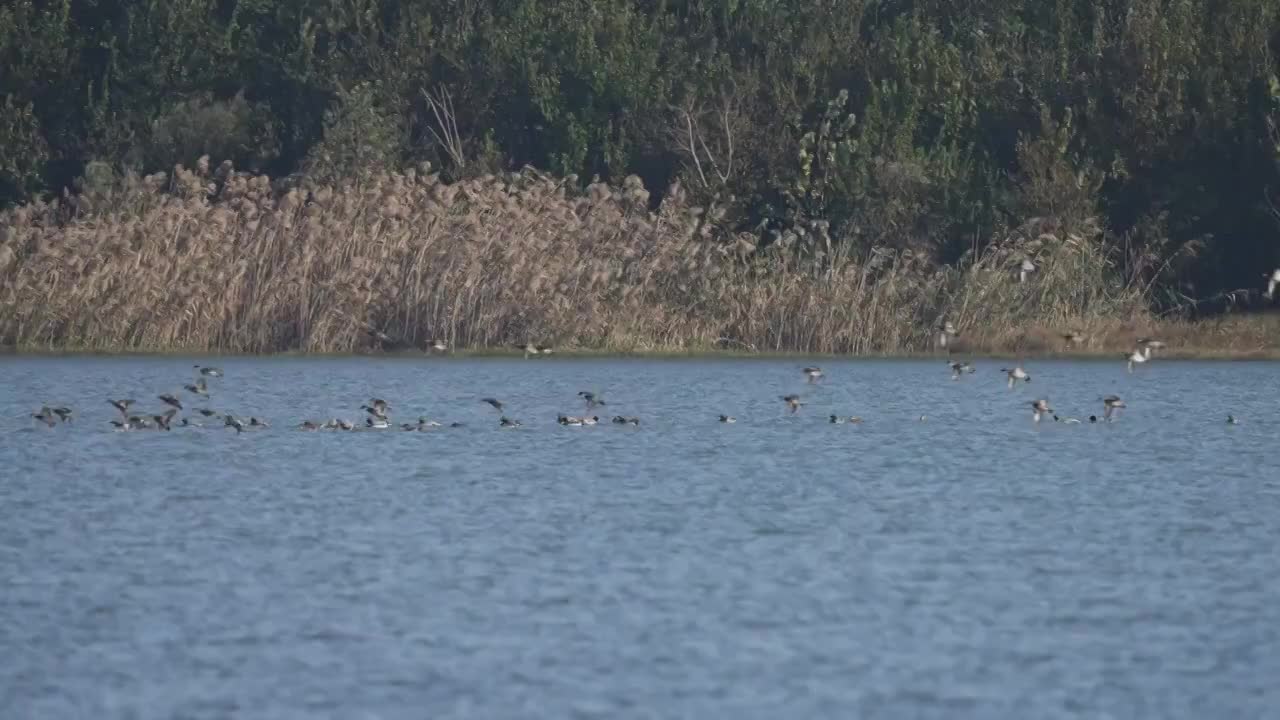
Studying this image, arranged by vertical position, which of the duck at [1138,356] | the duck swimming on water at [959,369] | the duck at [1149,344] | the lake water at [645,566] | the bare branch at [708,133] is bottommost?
the lake water at [645,566]

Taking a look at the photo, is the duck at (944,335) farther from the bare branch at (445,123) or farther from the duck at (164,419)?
the bare branch at (445,123)

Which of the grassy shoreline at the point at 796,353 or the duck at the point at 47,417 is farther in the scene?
the grassy shoreline at the point at 796,353

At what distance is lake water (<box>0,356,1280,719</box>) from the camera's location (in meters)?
13.7

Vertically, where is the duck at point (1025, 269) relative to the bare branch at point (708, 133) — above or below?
below

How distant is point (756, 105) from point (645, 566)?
118 ft

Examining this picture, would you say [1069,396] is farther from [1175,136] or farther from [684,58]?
[684,58]

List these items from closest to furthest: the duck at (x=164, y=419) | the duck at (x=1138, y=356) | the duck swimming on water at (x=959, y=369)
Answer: the duck at (x=164, y=419), the duck swimming on water at (x=959, y=369), the duck at (x=1138, y=356)

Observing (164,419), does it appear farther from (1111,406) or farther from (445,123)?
(445,123)

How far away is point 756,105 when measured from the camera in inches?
2101

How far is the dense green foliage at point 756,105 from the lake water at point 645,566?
14758 mm

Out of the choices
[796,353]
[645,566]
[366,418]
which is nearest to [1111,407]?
[366,418]

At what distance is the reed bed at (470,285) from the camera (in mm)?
41156

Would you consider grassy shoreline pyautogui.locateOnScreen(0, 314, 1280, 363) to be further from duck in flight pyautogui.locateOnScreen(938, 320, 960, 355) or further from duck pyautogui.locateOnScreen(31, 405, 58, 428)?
duck pyautogui.locateOnScreen(31, 405, 58, 428)

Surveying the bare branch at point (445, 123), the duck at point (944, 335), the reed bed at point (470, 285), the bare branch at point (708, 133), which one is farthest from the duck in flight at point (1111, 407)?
the bare branch at point (445, 123)
